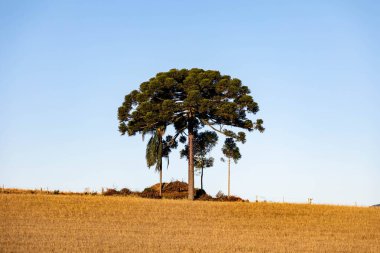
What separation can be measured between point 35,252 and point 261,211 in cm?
2963

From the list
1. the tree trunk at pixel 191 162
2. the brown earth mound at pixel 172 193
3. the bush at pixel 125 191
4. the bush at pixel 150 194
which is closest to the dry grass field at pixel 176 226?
the tree trunk at pixel 191 162

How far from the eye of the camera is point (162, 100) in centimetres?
6994

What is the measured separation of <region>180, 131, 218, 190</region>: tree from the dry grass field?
1211cm

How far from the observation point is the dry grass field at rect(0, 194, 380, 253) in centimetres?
3353

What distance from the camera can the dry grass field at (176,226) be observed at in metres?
33.5

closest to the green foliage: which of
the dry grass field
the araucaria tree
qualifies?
the araucaria tree

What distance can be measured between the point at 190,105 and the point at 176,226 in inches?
958

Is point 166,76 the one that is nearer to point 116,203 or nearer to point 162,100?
point 162,100

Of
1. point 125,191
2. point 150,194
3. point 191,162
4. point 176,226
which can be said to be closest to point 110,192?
point 125,191

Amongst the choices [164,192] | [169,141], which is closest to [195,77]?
[169,141]

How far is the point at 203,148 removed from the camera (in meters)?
72.1

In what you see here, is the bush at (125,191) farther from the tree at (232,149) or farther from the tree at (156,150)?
the tree at (232,149)

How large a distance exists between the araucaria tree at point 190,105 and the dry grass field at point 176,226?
1126 centimetres

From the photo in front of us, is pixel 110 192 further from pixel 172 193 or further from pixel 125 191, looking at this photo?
pixel 172 193
